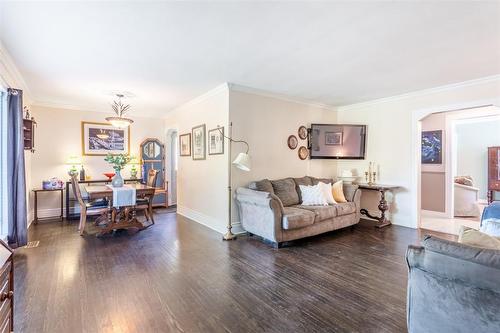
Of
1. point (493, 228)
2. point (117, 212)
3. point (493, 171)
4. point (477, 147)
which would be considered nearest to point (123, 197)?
point (117, 212)

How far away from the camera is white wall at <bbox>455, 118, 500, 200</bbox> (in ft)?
24.8

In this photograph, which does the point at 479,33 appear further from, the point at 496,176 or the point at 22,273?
the point at 496,176

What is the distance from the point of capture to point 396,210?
16.9ft

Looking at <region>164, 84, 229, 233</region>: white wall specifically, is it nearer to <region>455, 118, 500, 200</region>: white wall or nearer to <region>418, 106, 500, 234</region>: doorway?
<region>418, 106, 500, 234</region>: doorway

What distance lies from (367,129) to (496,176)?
4.65 metres

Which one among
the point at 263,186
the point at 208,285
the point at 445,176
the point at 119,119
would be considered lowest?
the point at 208,285

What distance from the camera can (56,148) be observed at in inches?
227

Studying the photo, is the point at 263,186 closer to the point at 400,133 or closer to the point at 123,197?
the point at 123,197

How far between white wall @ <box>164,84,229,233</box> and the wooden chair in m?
1.64

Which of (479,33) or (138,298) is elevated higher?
(479,33)

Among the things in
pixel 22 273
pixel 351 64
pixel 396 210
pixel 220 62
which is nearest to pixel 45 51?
pixel 220 62

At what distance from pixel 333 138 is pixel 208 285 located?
418 cm

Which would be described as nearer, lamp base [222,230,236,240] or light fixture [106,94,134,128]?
lamp base [222,230,236,240]

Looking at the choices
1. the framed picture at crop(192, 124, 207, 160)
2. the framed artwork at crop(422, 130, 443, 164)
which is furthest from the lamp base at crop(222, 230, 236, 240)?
the framed artwork at crop(422, 130, 443, 164)
